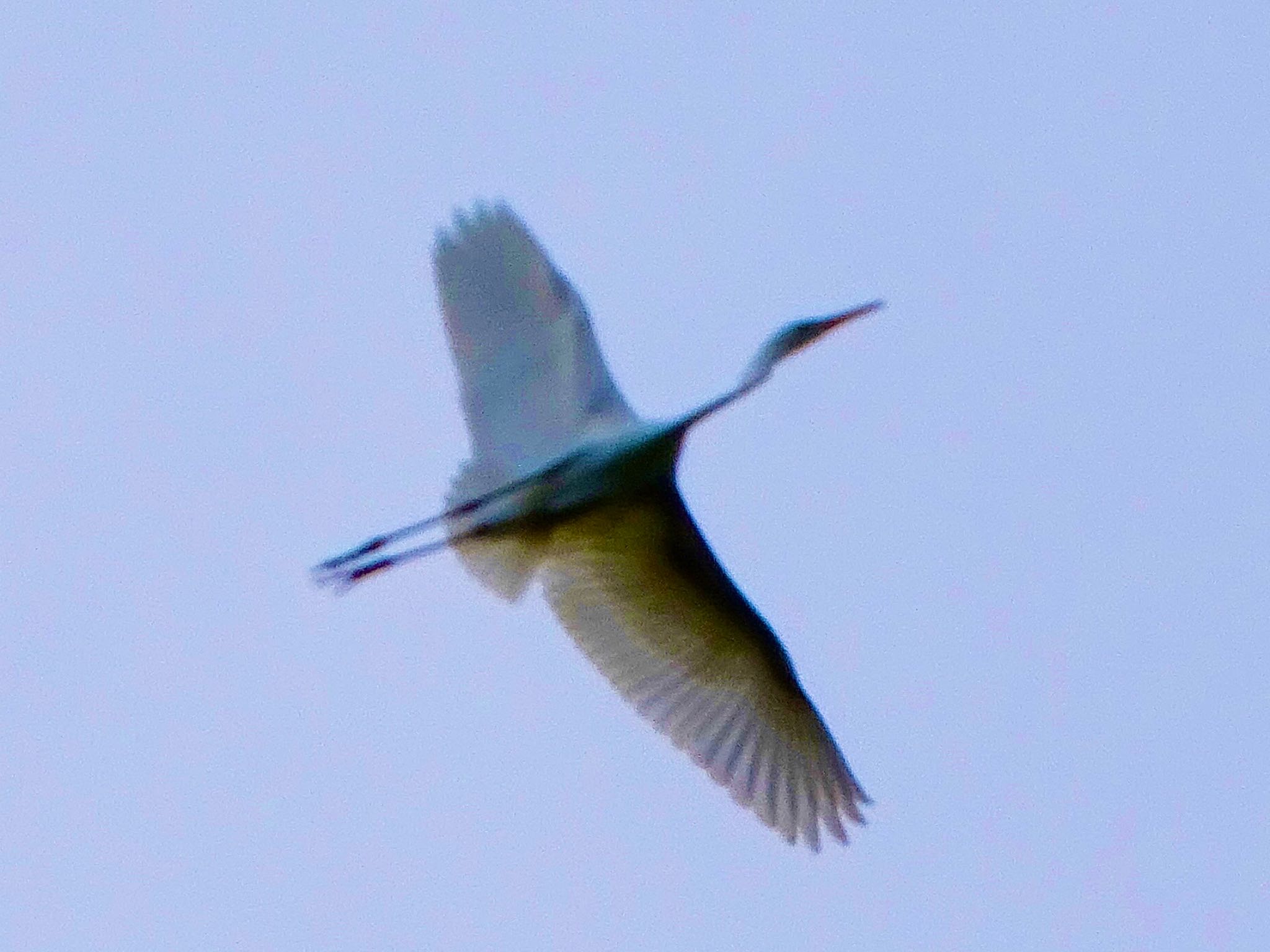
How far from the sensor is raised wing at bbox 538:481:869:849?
456 inches

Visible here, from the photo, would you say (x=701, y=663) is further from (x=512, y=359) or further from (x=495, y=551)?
(x=512, y=359)

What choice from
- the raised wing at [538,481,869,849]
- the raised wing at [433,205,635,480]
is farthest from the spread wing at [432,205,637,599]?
the raised wing at [538,481,869,849]

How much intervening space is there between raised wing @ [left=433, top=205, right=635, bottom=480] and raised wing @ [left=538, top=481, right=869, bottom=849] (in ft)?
1.41

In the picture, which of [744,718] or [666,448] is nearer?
[666,448]

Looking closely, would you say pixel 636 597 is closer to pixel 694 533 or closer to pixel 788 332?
pixel 694 533

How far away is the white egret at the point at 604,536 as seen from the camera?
11195mm

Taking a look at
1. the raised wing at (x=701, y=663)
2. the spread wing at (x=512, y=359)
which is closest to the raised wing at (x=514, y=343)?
the spread wing at (x=512, y=359)

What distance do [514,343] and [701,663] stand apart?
1489 millimetres

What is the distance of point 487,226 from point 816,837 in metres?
2.69

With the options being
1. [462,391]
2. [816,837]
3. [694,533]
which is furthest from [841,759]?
[462,391]

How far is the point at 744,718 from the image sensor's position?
38.8 ft

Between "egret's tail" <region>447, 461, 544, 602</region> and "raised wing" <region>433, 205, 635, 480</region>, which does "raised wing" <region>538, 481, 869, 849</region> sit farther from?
"raised wing" <region>433, 205, 635, 480</region>

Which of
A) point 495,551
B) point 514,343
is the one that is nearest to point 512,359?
point 514,343

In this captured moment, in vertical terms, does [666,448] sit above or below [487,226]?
below
